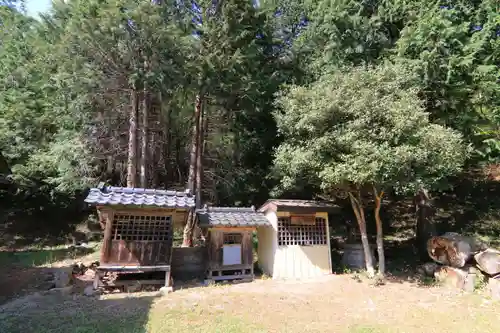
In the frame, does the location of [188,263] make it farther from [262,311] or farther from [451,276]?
[451,276]

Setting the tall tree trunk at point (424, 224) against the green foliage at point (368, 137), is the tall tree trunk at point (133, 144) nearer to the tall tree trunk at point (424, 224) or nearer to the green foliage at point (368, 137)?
the green foliage at point (368, 137)

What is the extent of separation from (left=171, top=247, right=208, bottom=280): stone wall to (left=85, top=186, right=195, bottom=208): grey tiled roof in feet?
6.95

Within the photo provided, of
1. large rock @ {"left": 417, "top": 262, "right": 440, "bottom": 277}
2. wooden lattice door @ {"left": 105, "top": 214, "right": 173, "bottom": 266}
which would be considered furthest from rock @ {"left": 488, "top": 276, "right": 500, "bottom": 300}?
wooden lattice door @ {"left": 105, "top": 214, "right": 173, "bottom": 266}

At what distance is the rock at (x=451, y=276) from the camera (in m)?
7.98

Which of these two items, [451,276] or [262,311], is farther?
[451,276]

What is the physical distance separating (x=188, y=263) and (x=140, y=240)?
7.04 feet

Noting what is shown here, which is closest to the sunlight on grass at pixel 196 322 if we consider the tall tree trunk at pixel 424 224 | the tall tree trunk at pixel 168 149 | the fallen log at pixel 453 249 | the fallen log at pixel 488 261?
the fallen log at pixel 453 249

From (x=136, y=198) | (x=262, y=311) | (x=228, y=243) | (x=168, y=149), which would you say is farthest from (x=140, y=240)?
(x=168, y=149)

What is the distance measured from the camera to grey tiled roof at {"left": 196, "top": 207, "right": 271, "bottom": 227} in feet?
28.8

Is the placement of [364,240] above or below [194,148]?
below

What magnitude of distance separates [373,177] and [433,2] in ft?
23.4

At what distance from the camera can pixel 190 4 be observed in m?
11.7

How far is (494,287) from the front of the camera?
24.6ft

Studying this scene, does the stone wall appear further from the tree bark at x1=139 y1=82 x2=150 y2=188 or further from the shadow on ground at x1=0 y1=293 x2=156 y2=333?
the tree bark at x1=139 y1=82 x2=150 y2=188
